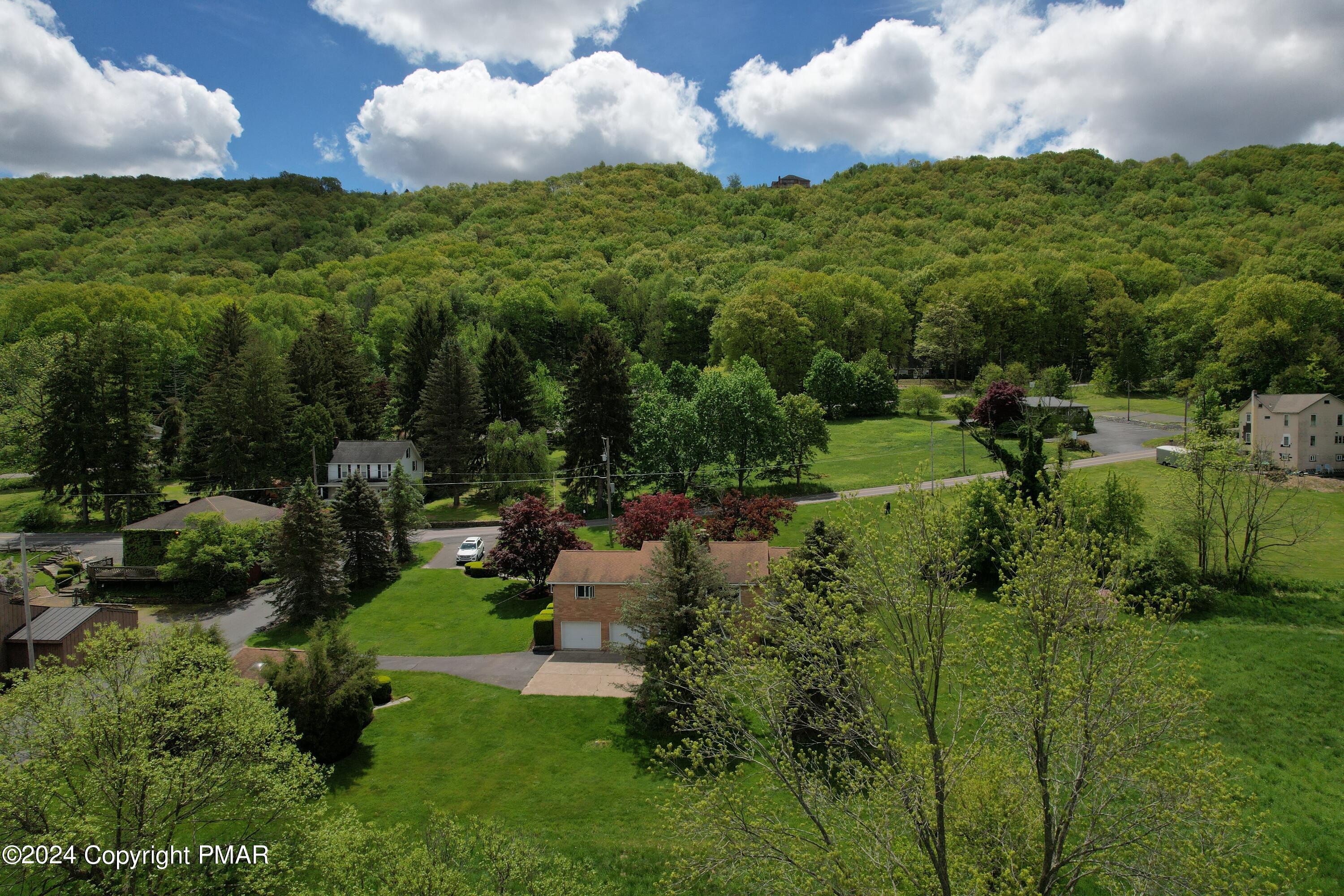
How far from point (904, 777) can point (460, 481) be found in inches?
1846

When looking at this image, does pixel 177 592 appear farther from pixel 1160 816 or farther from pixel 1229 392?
pixel 1229 392

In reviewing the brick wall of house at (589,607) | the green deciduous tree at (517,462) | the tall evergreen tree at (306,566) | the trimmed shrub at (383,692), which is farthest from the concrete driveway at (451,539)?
the trimmed shrub at (383,692)

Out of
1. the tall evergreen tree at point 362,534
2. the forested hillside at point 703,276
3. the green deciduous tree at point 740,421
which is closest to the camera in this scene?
the tall evergreen tree at point 362,534

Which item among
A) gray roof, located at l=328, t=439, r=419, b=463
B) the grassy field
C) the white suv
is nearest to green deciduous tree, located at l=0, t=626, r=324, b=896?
the grassy field

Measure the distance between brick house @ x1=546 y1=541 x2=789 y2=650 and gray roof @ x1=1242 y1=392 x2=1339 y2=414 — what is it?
3955cm

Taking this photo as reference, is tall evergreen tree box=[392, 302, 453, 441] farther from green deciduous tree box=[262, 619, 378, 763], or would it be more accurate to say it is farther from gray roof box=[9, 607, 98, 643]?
green deciduous tree box=[262, 619, 378, 763]

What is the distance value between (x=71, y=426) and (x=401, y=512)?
25.0 meters

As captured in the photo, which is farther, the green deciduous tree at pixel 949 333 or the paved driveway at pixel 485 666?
the green deciduous tree at pixel 949 333

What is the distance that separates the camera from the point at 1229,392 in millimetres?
61375

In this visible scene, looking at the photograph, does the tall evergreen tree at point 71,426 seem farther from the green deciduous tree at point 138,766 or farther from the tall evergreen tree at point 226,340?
the green deciduous tree at point 138,766

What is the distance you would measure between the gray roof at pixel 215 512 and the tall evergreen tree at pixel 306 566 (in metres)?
4.27

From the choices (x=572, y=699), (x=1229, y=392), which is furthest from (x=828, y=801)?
(x=1229, y=392)

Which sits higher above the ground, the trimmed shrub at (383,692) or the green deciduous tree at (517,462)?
the green deciduous tree at (517,462)

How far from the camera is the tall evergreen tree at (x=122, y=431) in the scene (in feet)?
154
